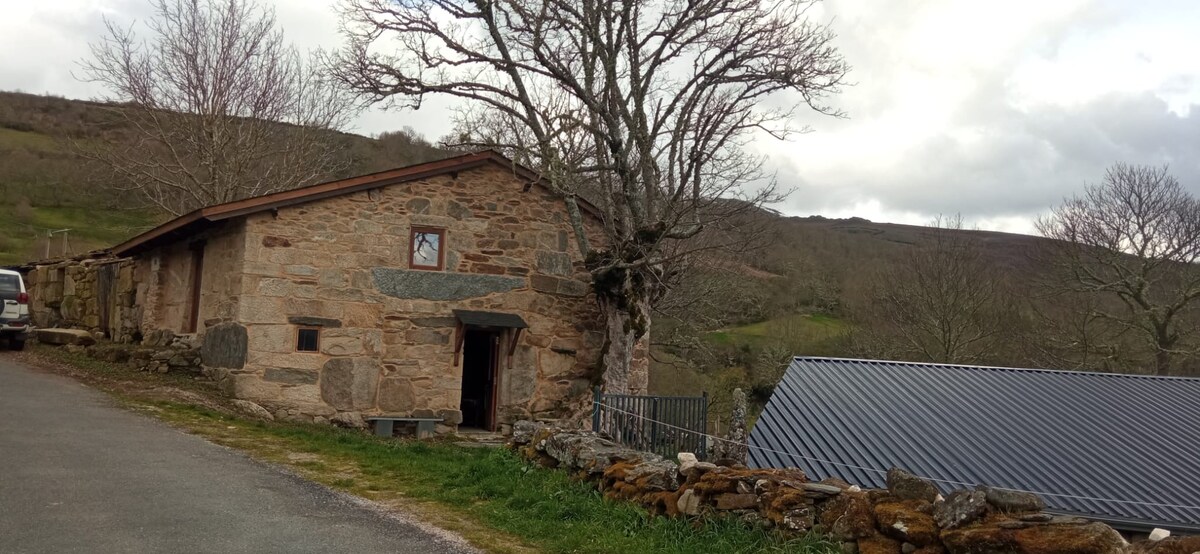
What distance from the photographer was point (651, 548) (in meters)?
6.00

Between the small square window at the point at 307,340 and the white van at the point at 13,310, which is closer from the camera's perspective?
the small square window at the point at 307,340

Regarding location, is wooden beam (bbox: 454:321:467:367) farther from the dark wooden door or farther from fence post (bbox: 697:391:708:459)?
fence post (bbox: 697:391:708:459)

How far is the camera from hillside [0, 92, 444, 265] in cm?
3325

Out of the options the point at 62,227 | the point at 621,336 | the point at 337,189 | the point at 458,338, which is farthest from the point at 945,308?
the point at 62,227

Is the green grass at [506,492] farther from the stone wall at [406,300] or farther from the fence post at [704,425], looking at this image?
the fence post at [704,425]

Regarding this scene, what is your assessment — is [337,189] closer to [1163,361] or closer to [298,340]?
[298,340]

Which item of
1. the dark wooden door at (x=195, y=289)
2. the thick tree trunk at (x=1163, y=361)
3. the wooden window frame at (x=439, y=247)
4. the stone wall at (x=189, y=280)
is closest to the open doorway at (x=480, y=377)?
the wooden window frame at (x=439, y=247)

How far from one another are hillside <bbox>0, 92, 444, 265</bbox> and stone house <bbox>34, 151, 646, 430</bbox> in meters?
16.0

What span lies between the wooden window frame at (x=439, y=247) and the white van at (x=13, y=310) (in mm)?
9683

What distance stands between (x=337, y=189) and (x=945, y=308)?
22.1 meters

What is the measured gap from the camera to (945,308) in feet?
91.9

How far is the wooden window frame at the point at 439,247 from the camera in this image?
514 inches

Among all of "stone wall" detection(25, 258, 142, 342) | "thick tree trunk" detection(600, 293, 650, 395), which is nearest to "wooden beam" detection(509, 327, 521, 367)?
"thick tree trunk" detection(600, 293, 650, 395)

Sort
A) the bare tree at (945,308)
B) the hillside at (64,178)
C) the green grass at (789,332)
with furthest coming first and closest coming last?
the hillside at (64,178), the green grass at (789,332), the bare tree at (945,308)
